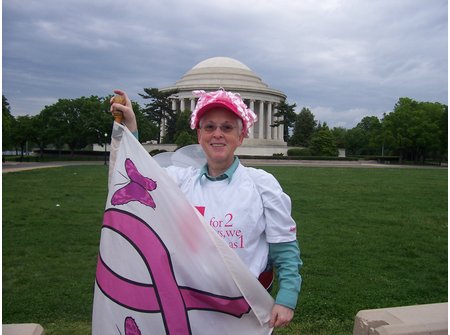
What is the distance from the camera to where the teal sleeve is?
2.08 m

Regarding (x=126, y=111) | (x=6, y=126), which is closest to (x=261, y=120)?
(x=6, y=126)

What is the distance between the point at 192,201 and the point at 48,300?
133 inches

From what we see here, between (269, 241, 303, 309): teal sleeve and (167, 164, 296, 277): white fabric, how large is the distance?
0.04 meters

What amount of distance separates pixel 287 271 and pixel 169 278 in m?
0.55

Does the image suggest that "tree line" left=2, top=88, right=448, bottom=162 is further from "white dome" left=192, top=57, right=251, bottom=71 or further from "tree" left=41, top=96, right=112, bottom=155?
"white dome" left=192, top=57, right=251, bottom=71

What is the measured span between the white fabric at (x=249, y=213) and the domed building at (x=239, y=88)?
196 feet

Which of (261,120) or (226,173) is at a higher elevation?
(261,120)

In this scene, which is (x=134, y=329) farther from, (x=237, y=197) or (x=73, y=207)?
(x=73, y=207)


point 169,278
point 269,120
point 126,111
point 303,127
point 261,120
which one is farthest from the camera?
point 269,120

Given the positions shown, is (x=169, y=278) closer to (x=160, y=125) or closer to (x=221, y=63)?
(x=160, y=125)

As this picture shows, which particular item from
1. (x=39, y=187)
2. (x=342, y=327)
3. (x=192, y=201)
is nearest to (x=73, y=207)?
(x=39, y=187)

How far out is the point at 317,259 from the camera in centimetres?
648

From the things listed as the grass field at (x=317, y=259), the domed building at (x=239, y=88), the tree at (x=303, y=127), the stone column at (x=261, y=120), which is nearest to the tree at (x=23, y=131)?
the domed building at (x=239, y=88)

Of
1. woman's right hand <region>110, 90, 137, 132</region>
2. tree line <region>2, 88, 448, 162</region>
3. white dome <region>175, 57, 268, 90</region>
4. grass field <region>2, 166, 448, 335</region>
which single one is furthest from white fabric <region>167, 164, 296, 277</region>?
white dome <region>175, 57, 268, 90</region>
